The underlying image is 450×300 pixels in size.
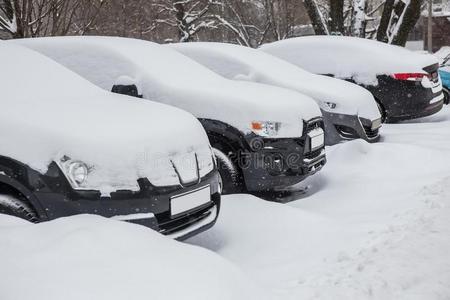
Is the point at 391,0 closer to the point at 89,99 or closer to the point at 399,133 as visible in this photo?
the point at 399,133

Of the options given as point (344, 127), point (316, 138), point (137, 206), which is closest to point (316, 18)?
point (344, 127)

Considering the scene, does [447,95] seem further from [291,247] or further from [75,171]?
[75,171]

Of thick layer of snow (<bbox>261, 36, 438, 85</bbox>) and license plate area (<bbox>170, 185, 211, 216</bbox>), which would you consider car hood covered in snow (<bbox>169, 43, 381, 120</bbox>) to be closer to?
thick layer of snow (<bbox>261, 36, 438, 85</bbox>)

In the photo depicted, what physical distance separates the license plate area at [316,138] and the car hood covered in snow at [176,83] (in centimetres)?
16

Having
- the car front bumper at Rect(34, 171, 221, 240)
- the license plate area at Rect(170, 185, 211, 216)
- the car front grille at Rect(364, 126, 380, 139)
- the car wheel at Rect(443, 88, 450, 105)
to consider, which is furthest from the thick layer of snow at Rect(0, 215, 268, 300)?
the car wheel at Rect(443, 88, 450, 105)

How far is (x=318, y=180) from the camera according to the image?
606 centimetres

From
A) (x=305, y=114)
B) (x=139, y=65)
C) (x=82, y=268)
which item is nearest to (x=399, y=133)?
(x=305, y=114)

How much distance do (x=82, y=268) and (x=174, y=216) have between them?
54.8 inches

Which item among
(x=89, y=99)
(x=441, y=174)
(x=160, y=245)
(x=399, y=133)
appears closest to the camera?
(x=160, y=245)

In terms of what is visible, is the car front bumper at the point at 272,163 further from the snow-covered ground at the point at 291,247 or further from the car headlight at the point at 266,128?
the snow-covered ground at the point at 291,247

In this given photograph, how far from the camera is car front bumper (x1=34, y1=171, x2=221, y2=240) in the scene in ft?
11.0

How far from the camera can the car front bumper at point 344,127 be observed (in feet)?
22.9

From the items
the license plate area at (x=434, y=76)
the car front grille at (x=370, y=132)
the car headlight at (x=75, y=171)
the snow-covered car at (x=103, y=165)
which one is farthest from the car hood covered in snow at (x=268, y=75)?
the car headlight at (x=75, y=171)

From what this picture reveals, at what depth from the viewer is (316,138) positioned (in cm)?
544
